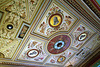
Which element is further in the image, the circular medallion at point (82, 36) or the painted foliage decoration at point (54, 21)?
the circular medallion at point (82, 36)

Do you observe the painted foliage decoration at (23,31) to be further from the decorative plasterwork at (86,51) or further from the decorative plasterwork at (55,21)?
the decorative plasterwork at (86,51)

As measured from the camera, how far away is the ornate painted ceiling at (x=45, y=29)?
13.6 ft

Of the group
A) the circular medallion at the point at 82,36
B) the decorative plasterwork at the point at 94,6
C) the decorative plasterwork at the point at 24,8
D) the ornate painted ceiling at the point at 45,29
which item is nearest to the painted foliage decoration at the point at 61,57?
the ornate painted ceiling at the point at 45,29

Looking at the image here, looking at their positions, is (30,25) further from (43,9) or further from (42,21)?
(43,9)

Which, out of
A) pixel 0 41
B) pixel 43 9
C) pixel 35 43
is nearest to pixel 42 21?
pixel 43 9

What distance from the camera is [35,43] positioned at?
5633mm

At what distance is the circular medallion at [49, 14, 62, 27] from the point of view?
16.1 ft

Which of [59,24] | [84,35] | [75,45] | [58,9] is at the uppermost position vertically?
[58,9]

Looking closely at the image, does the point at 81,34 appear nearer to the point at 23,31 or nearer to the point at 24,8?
the point at 23,31

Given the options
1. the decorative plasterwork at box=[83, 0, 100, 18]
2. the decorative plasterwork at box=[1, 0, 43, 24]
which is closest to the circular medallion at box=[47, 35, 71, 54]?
the decorative plasterwork at box=[1, 0, 43, 24]

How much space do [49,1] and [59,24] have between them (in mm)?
1842

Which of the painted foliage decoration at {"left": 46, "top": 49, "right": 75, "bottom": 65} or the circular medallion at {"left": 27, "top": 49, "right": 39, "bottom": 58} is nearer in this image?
the circular medallion at {"left": 27, "top": 49, "right": 39, "bottom": 58}

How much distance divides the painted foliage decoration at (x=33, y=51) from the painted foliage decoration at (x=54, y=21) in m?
0.93

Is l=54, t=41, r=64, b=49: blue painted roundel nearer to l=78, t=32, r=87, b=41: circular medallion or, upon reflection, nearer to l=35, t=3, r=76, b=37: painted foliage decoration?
l=35, t=3, r=76, b=37: painted foliage decoration
